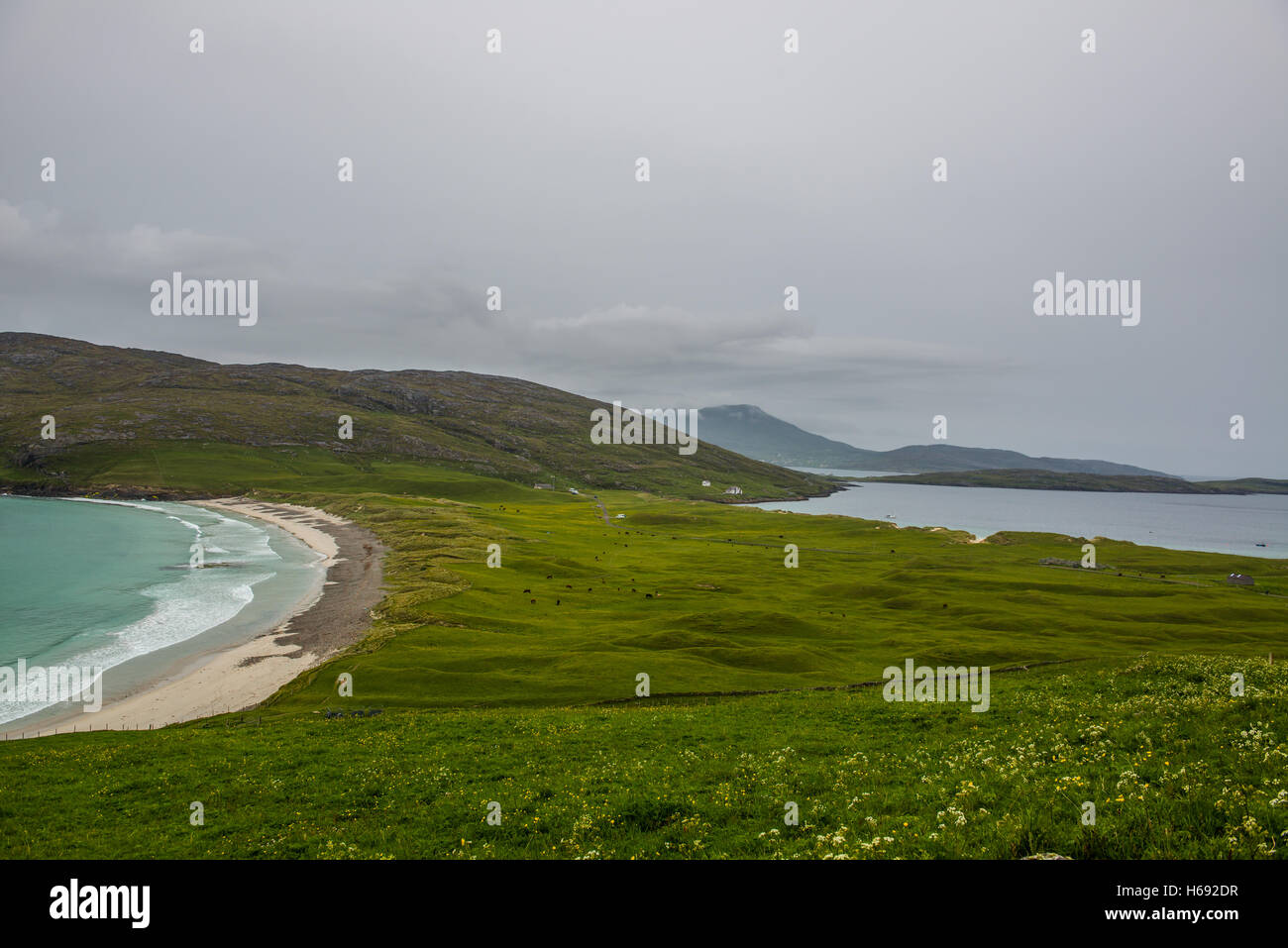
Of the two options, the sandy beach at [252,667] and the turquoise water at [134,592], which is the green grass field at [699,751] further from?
the turquoise water at [134,592]

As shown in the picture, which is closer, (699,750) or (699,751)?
(699,751)

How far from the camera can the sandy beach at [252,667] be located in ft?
166

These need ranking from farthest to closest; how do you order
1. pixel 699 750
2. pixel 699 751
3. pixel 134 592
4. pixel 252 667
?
1. pixel 134 592
2. pixel 252 667
3. pixel 699 750
4. pixel 699 751

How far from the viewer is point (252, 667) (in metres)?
63.5

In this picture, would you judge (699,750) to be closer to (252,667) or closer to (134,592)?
(252,667)

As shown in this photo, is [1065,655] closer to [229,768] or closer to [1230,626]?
[1230,626]

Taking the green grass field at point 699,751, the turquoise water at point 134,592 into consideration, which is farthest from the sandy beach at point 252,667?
the green grass field at point 699,751

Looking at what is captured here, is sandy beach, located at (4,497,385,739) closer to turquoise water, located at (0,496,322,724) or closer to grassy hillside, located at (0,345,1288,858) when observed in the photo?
turquoise water, located at (0,496,322,724)

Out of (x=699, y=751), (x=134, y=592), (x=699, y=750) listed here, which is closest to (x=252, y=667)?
(x=134, y=592)

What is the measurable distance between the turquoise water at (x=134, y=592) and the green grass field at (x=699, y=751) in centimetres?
2249

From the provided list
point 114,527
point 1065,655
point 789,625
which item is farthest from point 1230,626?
point 114,527

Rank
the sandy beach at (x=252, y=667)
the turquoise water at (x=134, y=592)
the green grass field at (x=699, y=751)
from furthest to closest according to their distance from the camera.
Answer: the turquoise water at (x=134, y=592)
the sandy beach at (x=252, y=667)
the green grass field at (x=699, y=751)

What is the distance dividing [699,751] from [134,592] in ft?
360
